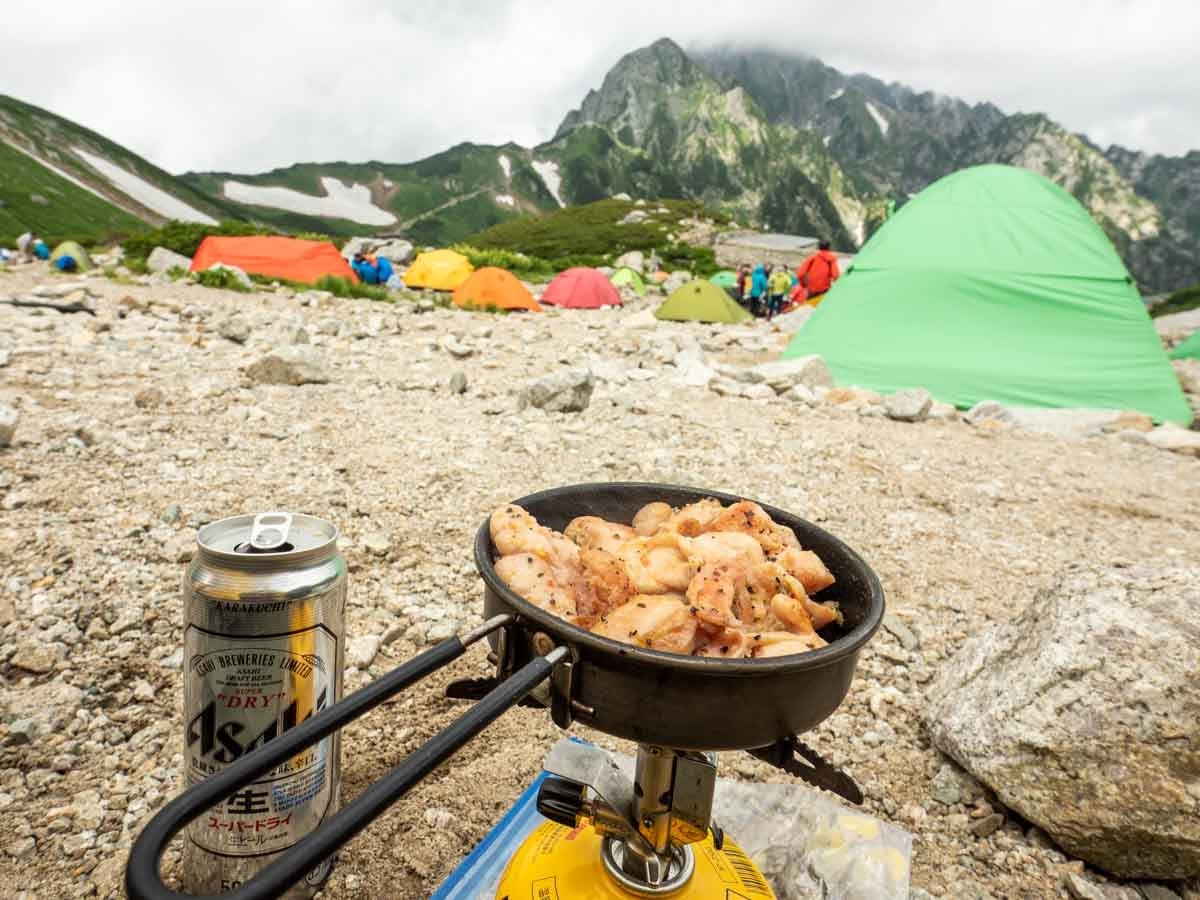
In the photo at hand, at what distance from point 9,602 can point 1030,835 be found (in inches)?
174

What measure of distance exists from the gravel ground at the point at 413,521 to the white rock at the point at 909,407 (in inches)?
10.3

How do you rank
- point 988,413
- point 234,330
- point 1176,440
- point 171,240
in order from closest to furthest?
point 1176,440, point 988,413, point 234,330, point 171,240

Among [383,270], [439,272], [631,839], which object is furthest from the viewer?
[439,272]

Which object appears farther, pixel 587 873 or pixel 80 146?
pixel 80 146

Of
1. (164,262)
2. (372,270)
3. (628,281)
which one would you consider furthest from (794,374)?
(628,281)

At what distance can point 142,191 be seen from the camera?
113 m

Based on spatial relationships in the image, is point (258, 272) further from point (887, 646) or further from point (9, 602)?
point (887, 646)

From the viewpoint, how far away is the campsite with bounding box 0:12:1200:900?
181cm

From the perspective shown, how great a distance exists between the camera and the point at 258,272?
54.3 feet

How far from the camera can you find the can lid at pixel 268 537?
5.93 ft

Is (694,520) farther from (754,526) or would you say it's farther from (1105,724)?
(1105,724)

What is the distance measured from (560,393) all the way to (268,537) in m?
5.29

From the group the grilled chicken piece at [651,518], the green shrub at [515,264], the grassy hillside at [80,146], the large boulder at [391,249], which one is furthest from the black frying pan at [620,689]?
the grassy hillside at [80,146]

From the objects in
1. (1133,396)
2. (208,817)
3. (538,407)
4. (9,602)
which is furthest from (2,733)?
(1133,396)
